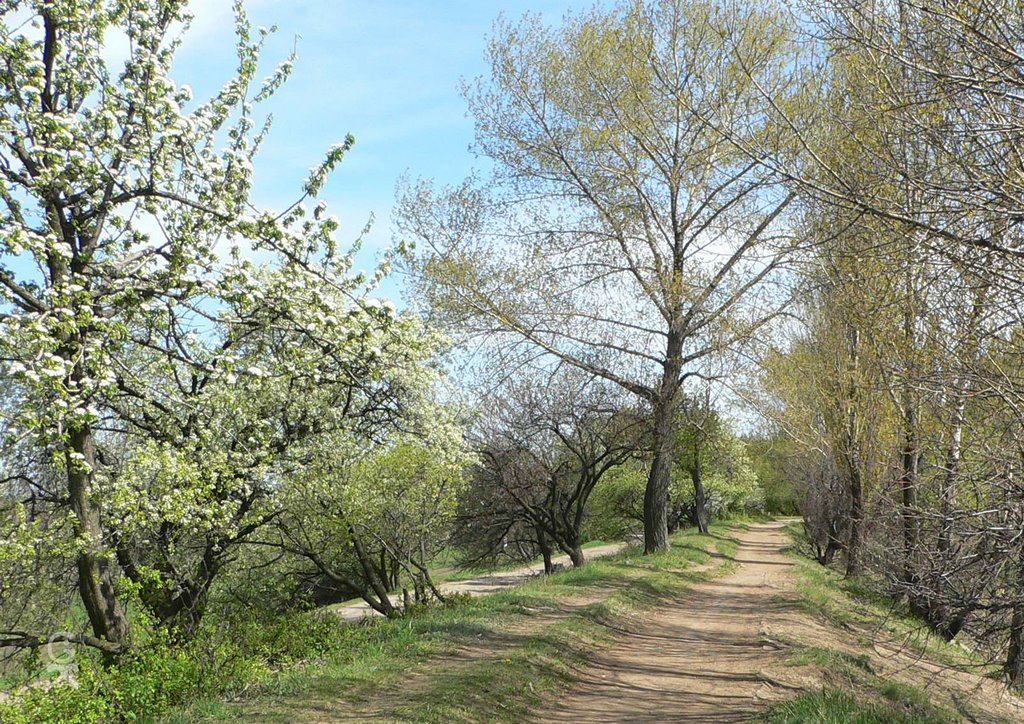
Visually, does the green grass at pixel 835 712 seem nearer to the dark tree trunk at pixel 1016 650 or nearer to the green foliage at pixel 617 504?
the dark tree trunk at pixel 1016 650

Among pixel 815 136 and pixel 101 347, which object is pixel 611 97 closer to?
pixel 815 136

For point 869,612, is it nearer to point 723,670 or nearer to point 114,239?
point 723,670

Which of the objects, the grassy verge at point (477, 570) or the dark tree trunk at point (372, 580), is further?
the grassy verge at point (477, 570)

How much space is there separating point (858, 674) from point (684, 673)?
1972 millimetres

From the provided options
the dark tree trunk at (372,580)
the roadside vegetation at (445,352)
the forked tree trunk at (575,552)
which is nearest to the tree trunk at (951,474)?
the roadside vegetation at (445,352)

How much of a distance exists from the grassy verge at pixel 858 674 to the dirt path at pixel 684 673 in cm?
51

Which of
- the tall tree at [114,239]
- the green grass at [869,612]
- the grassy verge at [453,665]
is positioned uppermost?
the tall tree at [114,239]

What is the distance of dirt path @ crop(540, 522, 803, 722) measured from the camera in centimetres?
771

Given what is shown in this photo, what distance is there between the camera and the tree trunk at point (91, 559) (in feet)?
29.1

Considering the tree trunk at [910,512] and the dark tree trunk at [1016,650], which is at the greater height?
the tree trunk at [910,512]

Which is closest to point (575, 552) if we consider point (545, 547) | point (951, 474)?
point (545, 547)

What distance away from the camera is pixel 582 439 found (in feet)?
86.7

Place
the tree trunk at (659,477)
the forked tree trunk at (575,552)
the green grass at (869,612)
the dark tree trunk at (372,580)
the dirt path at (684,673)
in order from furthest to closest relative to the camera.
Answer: the forked tree trunk at (575,552) → the tree trunk at (659,477) → the dark tree trunk at (372,580) → the green grass at (869,612) → the dirt path at (684,673)

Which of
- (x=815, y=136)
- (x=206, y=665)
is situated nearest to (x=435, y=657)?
(x=206, y=665)
